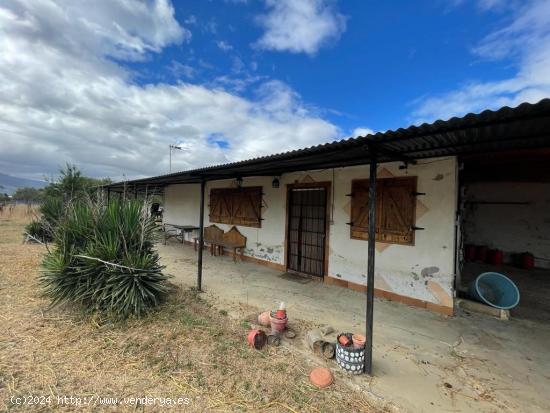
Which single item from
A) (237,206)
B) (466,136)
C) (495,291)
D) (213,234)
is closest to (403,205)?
(466,136)

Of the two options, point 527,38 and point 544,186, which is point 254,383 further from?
point 544,186

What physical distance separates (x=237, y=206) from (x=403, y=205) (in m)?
4.59

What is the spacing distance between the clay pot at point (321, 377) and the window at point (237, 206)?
460cm

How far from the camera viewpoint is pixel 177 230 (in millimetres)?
10562

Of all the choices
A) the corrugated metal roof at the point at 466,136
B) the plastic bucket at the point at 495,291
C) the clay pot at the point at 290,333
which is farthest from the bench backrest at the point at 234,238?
the plastic bucket at the point at 495,291

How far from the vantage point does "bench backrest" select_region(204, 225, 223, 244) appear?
26.4 ft

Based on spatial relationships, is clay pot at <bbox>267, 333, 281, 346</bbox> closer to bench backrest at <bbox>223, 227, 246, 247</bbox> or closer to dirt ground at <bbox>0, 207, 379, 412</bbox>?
dirt ground at <bbox>0, 207, 379, 412</bbox>

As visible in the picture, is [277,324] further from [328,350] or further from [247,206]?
[247,206]

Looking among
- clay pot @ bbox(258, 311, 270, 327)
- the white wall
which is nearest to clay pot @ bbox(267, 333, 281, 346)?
clay pot @ bbox(258, 311, 270, 327)

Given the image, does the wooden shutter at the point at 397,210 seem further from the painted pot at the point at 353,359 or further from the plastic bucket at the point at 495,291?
the painted pot at the point at 353,359

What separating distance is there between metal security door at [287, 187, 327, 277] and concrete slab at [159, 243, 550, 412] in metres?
0.74

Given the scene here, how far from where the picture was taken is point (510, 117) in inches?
69.8

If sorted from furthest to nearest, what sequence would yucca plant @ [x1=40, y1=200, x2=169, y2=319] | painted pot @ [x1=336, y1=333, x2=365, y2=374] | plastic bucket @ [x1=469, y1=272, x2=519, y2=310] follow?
1. plastic bucket @ [x1=469, y1=272, x2=519, y2=310]
2. yucca plant @ [x1=40, y1=200, x2=169, y2=319]
3. painted pot @ [x1=336, y1=333, x2=365, y2=374]

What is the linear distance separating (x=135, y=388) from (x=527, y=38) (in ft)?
25.5
